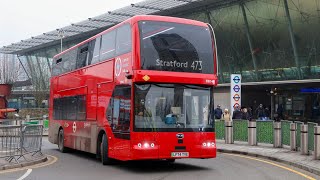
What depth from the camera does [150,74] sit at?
12.7 m

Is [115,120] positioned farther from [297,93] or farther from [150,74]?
[297,93]

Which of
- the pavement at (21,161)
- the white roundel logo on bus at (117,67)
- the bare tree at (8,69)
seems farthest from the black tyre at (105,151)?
the bare tree at (8,69)

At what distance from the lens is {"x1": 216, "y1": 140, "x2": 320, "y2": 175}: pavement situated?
45.0ft

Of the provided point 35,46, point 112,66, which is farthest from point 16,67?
point 112,66

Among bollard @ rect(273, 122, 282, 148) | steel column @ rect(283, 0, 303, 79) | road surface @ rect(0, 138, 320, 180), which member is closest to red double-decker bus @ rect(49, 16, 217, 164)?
road surface @ rect(0, 138, 320, 180)

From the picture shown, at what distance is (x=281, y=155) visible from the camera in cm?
1662

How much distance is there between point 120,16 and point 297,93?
16457mm

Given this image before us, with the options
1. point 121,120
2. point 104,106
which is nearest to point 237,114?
point 104,106

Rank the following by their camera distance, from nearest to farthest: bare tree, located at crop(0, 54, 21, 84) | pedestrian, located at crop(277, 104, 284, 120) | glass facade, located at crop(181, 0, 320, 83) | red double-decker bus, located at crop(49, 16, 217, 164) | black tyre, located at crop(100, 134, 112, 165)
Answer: red double-decker bus, located at crop(49, 16, 217, 164), black tyre, located at crop(100, 134, 112, 165), glass facade, located at crop(181, 0, 320, 83), pedestrian, located at crop(277, 104, 284, 120), bare tree, located at crop(0, 54, 21, 84)

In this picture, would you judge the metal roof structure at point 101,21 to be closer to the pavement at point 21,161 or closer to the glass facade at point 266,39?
the glass facade at point 266,39

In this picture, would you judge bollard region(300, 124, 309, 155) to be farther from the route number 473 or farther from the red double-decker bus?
the route number 473

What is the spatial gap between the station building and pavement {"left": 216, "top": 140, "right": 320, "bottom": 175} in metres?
13.5

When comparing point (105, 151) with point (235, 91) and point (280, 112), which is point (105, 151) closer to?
point (235, 91)

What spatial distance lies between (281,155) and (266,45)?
66.8ft
